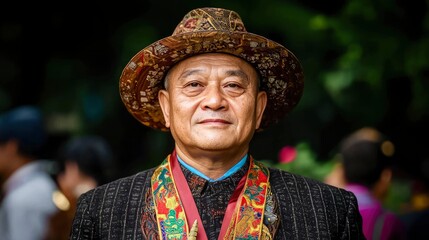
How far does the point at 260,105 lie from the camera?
513 centimetres

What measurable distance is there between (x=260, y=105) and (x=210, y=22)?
44 centimetres

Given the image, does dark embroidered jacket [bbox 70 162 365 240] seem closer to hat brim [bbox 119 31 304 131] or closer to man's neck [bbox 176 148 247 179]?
man's neck [bbox 176 148 247 179]

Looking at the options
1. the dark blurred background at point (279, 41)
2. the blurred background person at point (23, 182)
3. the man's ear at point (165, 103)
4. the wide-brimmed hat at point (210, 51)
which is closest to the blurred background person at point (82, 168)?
the blurred background person at point (23, 182)

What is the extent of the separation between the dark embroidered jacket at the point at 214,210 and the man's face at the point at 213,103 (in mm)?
190

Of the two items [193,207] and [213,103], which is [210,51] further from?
[193,207]

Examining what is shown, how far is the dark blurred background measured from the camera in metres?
7.75

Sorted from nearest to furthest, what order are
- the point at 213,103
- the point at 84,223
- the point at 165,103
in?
the point at 213,103 → the point at 84,223 → the point at 165,103

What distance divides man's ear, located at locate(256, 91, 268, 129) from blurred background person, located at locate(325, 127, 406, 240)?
119cm

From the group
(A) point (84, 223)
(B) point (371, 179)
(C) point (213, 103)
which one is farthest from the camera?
(B) point (371, 179)

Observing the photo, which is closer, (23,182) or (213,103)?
(213,103)

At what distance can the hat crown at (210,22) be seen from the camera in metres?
4.89

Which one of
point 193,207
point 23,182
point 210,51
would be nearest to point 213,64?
point 210,51

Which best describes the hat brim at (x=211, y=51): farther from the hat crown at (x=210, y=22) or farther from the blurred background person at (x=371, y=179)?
the blurred background person at (x=371, y=179)

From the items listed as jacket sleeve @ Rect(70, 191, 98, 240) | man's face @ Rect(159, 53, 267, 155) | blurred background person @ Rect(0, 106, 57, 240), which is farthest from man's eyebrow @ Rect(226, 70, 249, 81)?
blurred background person @ Rect(0, 106, 57, 240)
